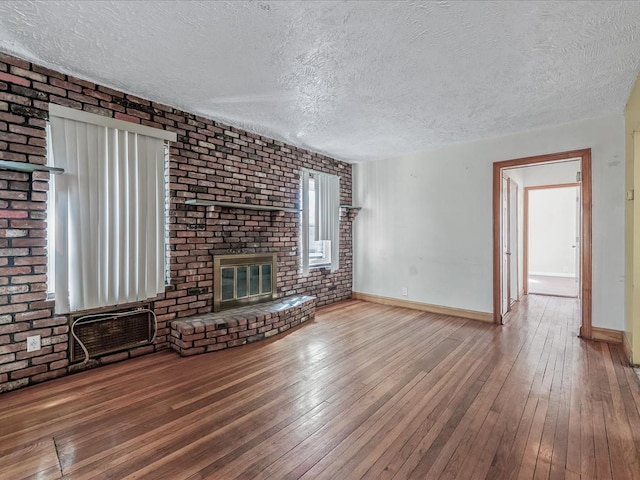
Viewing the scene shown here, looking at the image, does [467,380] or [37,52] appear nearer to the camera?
[37,52]

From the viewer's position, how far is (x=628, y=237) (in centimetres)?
312

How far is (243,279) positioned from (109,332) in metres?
1.48

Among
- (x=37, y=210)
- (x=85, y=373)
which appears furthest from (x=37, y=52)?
(x=85, y=373)

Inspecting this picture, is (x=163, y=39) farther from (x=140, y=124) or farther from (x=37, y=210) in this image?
(x=37, y=210)

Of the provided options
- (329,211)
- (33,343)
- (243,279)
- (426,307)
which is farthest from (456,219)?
(33,343)

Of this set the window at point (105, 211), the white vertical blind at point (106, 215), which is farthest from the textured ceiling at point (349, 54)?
the white vertical blind at point (106, 215)

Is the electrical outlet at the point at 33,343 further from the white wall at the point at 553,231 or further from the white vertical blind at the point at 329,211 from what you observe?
the white wall at the point at 553,231

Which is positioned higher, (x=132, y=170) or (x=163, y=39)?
(x=163, y=39)

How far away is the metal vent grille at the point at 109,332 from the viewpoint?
2676mm

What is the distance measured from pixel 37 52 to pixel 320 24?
6.69 ft

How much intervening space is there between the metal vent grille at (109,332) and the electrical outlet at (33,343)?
213 mm

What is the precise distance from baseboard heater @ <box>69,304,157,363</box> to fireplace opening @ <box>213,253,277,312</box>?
745 millimetres

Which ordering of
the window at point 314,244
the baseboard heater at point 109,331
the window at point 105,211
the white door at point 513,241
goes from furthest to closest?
1. the white door at point 513,241
2. the window at point 314,244
3. the baseboard heater at point 109,331
4. the window at point 105,211

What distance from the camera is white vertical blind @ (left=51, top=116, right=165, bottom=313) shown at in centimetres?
256
